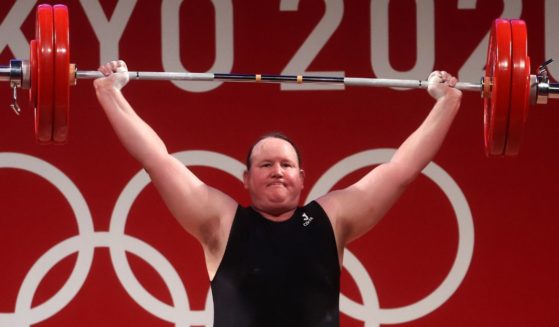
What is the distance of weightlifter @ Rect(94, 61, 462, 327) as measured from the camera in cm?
305

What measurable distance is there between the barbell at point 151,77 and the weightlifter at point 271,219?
0.12 metres

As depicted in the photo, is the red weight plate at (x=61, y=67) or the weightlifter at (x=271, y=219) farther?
the red weight plate at (x=61, y=67)

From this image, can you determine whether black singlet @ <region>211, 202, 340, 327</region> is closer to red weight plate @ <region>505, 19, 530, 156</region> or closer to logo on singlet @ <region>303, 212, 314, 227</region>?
logo on singlet @ <region>303, 212, 314, 227</region>

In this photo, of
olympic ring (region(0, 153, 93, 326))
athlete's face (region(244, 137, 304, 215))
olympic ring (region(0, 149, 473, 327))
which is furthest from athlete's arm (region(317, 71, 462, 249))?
olympic ring (region(0, 153, 93, 326))

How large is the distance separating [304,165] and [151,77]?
4.04ft

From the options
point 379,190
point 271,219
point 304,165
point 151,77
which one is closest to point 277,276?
point 271,219

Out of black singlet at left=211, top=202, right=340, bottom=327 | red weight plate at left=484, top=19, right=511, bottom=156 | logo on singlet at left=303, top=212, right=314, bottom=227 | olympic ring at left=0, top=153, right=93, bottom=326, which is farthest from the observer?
olympic ring at left=0, top=153, right=93, bottom=326

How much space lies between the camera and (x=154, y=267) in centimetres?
451

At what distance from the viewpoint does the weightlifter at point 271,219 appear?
3055mm

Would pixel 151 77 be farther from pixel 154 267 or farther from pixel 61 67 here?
pixel 154 267

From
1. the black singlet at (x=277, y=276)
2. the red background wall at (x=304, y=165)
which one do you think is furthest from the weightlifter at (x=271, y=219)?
the red background wall at (x=304, y=165)

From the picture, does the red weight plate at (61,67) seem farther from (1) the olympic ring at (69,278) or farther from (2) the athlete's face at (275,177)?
(1) the olympic ring at (69,278)

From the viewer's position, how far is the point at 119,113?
3209mm

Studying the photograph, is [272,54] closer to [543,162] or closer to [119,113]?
[543,162]
